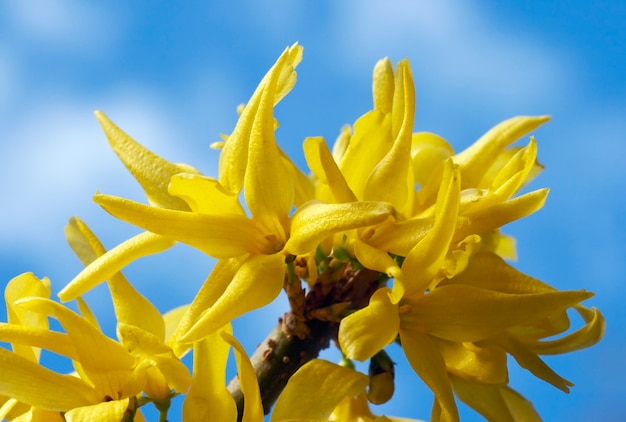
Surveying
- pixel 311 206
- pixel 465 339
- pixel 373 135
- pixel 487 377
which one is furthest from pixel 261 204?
pixel 487 377

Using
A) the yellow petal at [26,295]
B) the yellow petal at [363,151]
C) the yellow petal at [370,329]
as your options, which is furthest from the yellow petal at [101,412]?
the yellow petal at [363,151]

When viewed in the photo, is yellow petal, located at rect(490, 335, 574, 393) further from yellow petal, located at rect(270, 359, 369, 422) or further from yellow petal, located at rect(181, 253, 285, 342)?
yellow petal, located at rect(181, 253, 285, 342)

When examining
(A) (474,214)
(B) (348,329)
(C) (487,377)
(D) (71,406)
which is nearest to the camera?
(B) (348,329)

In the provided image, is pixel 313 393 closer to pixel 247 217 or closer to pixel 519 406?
pixel 247 217

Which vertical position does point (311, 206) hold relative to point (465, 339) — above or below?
above

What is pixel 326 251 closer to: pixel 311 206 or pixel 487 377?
pixel 311 206

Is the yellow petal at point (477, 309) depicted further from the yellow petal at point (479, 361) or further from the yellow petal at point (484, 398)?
the yellow petal at point (484, 398)

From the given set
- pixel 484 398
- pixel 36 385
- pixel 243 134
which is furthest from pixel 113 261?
pixel 484 398
